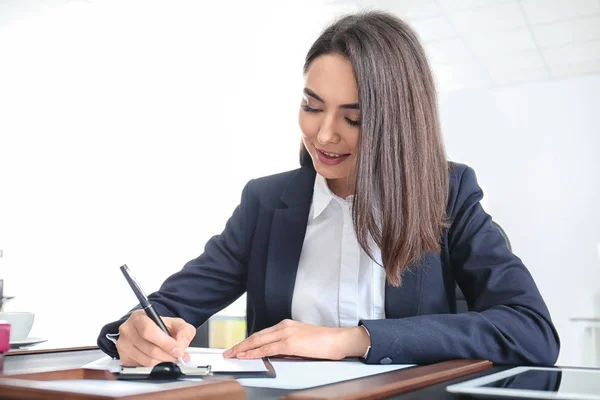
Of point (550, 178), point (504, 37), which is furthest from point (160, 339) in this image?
point (550, 178)

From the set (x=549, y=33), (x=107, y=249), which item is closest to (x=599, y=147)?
(x=549, y=33)

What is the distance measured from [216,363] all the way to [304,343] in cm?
15

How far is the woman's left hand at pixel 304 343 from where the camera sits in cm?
91

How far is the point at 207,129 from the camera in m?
6.57

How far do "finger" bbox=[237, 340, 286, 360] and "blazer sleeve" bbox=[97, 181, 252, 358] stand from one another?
39cm

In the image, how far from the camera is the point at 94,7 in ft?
15.0

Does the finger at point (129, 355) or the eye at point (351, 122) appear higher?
the eye at point (351, 122)

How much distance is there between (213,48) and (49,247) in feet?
8.76

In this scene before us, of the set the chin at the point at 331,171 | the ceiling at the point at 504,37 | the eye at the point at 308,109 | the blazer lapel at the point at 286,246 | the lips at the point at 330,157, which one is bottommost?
the blazer lapel at the point at 286,246

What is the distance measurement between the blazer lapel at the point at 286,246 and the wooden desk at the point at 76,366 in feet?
1.18

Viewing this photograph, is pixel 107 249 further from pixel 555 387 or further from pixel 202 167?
pixel 555 387

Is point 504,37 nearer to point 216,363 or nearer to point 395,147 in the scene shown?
point 395,147

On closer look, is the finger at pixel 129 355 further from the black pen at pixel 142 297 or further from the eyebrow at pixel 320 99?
the eyebrow at pixel 320 99

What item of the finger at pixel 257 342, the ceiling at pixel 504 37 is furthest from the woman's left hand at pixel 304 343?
the ceiling at pixel 504 37
